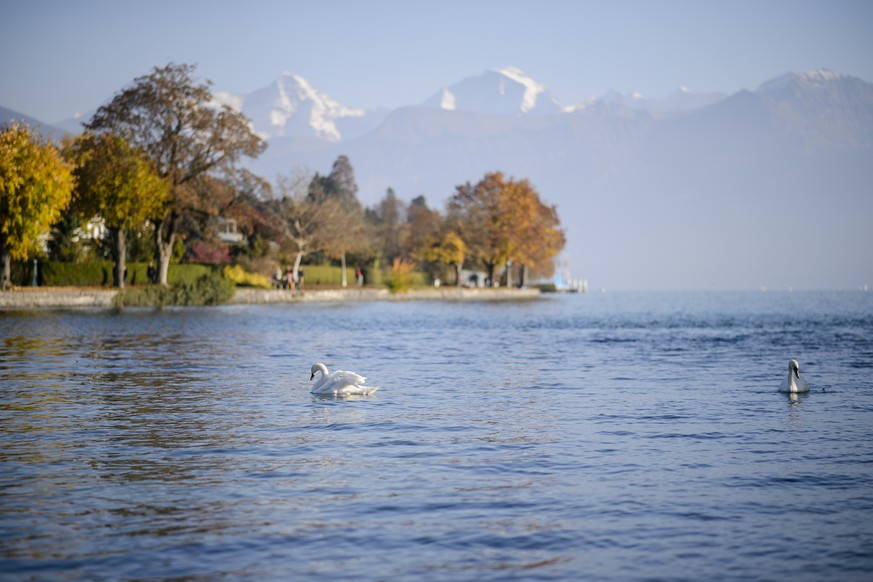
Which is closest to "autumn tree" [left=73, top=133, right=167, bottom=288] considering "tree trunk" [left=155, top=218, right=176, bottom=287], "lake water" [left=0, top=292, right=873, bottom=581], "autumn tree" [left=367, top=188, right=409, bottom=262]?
"tree trunk" [left=155, top=218, right=176, bottom=287]

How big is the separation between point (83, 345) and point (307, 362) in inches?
317

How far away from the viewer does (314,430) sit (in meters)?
14.2

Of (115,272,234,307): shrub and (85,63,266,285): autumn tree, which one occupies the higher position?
(85,63,266,285): autumn tree

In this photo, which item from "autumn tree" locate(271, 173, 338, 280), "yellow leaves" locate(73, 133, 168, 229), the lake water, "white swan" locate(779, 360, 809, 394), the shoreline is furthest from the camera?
"autumn tree" locate(271, 173, 338, 280)

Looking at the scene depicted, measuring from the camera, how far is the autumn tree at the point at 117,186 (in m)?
60.1

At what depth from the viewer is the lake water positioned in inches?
311

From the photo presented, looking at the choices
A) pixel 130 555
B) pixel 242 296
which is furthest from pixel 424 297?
pixel 130 555

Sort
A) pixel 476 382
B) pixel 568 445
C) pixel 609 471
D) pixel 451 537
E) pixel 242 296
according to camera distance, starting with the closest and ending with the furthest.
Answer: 1. pixel 451 537
2. pixel 609 471
3. pixel 568 445
4. pixel 476 382
5. pixel 242 296

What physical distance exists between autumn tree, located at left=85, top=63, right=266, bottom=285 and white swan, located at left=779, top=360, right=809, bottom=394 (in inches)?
1990

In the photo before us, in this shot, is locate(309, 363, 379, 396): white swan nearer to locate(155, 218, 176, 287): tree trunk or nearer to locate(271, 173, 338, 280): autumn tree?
locate(155, 218, 176, 287): tree trunk

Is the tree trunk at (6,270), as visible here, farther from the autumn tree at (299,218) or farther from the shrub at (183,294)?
the autumn tree at (299,218)

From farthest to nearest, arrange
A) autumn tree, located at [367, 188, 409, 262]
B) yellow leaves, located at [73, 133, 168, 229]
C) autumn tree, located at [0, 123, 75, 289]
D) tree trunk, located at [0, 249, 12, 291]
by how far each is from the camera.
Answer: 1. autumn tree, located at [367, 188, 409, 262]
2. yellow leaves, located at [73, 133, 168, 229]
3. tree trunk, located at [0, 249, 12, 291]
4. autumn tree, located at [0, 123, 75, 289]

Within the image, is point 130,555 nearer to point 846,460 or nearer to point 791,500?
point 791,500

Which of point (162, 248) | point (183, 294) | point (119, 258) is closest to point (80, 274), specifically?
point (119, 258)
